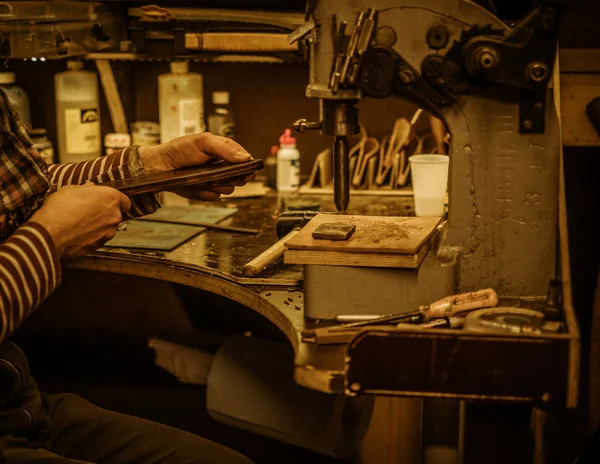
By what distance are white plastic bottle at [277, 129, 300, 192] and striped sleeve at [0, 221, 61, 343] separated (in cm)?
144

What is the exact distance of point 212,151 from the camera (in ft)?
6.22

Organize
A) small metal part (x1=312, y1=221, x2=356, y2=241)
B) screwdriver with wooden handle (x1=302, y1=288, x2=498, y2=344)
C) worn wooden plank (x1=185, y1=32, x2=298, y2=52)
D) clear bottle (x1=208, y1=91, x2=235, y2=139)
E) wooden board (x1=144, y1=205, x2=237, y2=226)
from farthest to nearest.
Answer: clear bottle (x1=208, y1=91, x2=235, y2=139)
worn wooden plank (x1=185, y1=32, x2=298, y2=52)
wooden board (x1=144, y1=205, x2=237, y2=226)
small metal part (x1=312, y1=221, x2=356, y2=241)
screwdriver with wooden handle (x1=302, y1=288, x2=498, y2=344)

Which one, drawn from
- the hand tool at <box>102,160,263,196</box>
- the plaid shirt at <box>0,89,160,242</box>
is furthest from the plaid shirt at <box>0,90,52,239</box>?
the hand tool at <box>102,160,263,196</box>

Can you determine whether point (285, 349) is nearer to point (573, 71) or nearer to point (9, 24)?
point (573, 71)

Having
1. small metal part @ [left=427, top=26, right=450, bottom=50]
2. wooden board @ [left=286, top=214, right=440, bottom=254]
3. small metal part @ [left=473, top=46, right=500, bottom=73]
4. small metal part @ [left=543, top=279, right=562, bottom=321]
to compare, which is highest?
small metal part @ [left=427, top=26, right=450, bottom=50]

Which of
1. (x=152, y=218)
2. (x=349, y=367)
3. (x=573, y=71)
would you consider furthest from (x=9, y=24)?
(x=349, y=367)

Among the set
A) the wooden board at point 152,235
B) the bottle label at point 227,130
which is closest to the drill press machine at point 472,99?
the wooden board at point 152,235

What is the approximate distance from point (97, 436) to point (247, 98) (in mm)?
1581

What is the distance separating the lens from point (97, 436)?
1.73m

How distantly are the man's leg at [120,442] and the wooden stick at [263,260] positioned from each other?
0.36 m

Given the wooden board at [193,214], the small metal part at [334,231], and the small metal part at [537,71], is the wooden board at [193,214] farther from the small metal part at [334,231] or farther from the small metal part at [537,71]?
the small metal part at [537,71]

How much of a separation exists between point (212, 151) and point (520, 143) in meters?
0.67

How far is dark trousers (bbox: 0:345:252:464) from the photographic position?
166 cm

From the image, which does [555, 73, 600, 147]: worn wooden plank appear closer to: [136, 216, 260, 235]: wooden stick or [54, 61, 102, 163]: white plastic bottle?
[136, 216, 260, 235]: wooden stick
